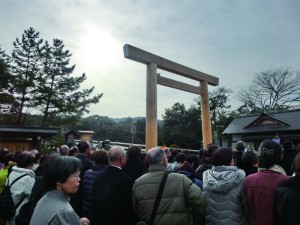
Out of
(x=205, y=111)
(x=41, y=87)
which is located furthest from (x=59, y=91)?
(x=205, y=111)

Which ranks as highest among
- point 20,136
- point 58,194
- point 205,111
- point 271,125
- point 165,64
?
point 165,64

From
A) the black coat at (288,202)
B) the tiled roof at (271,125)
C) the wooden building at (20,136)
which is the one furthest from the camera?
the tiled roof at (271,125)

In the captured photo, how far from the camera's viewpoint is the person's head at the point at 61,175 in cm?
191

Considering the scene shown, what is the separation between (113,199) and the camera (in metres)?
2.96

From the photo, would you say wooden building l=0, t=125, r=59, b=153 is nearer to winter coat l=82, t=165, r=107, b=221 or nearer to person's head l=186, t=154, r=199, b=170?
winter coat l=82, t=165, r=107, b=221

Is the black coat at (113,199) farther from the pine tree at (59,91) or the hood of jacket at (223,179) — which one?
the pine tree at (59,91)

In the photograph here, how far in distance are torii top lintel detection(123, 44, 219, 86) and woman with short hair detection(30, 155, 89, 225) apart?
6.72m

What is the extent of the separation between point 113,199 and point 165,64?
7564 millimetres

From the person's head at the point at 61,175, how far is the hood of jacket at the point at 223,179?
1568 millimetres

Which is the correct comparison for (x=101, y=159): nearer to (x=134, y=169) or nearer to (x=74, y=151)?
(x=134, y=169)

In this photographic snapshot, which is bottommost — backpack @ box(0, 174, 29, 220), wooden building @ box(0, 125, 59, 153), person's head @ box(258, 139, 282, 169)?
backpack @ box(0, 174, 29, 220)

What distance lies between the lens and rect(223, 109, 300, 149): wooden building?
17750 mm

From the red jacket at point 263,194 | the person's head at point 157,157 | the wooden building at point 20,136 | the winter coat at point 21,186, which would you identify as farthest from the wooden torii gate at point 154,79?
the wooden building at point 20,136

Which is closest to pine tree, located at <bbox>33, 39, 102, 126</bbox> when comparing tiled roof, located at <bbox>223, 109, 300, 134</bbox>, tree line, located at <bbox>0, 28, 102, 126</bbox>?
tree line, located at <bbox>0, 28, 102, 126</bbox>
